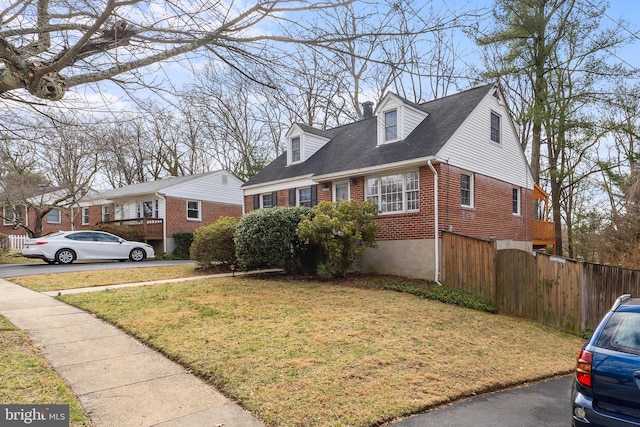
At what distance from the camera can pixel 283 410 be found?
13.3 feet

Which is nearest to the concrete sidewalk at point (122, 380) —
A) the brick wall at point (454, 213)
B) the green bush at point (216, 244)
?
the green bush at point (216, 244)

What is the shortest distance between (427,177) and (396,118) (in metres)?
3.06

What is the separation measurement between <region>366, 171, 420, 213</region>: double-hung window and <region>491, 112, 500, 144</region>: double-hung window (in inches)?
181

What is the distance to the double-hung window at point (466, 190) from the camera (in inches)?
559

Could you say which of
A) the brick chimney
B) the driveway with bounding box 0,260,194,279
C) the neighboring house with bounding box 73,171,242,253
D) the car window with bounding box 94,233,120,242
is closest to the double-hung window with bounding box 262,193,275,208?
the driveway with bounding box 0,260,194,279

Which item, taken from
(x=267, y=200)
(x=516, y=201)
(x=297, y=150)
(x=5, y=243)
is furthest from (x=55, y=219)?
(x=516, y=201)

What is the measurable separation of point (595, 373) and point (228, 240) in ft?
41.0

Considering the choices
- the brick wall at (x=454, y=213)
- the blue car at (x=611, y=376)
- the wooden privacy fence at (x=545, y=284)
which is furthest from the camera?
the brick wall at (x=454, y=213)

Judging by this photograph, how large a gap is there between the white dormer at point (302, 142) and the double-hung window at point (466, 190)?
7272 millimetres

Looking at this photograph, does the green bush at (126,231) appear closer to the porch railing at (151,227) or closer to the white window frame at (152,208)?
the porch railing at (151,227)

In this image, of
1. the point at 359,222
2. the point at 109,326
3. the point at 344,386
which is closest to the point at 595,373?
the point at 344,386

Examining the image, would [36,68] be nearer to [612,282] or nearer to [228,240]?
[228,240]

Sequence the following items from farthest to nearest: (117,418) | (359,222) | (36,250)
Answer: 1. (36,250)
2. (359,222)
3. (117,418)

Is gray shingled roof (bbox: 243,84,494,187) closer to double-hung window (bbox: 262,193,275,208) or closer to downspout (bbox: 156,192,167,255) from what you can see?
double-hung window (bbox: 262,193,275,208)
